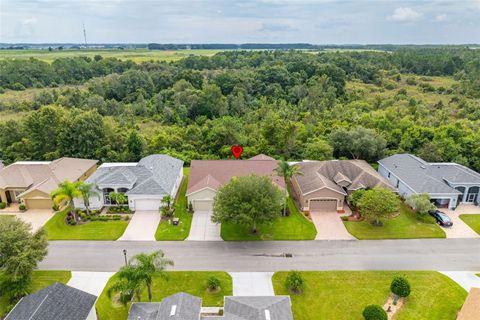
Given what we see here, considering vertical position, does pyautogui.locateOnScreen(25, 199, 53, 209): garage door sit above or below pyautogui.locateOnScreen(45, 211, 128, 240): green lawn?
above

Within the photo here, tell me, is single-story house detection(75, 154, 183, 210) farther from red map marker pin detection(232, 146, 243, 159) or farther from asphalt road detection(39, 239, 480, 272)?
red map marker pin detection(232, 146, 243, 159)

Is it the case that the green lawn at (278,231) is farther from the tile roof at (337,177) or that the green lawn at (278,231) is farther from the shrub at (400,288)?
the shrub at (400,288)

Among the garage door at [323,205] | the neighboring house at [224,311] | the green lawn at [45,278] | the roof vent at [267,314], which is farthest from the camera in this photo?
the garage door at [323,205]

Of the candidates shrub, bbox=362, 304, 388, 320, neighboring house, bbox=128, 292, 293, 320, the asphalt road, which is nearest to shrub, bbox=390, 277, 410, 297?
shrub, bbox=362, 304, 388, 320

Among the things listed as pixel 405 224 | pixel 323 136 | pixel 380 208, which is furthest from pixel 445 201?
pixel 323 136

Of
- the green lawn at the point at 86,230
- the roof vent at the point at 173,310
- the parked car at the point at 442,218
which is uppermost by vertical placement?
the roof vent at the point at 173,310

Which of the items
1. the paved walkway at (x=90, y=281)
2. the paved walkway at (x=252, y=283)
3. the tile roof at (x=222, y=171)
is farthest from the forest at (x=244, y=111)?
the paved walkway at (x=252, y=283)

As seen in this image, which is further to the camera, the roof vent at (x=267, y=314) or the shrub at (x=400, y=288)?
the shrub at (x=400, y=288)

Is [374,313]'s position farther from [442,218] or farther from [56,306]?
[56,306]
